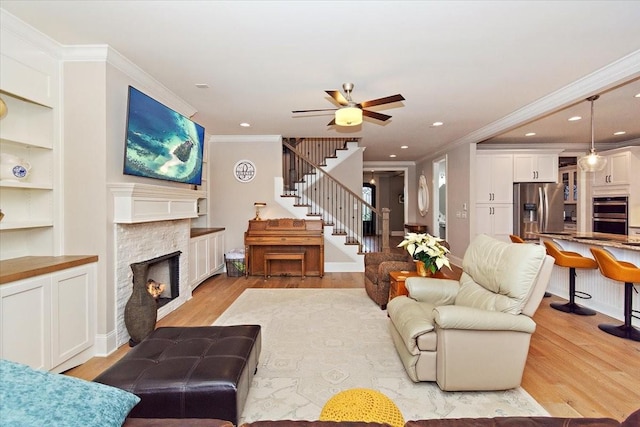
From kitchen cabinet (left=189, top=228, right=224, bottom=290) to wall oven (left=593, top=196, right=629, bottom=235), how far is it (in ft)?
25.1

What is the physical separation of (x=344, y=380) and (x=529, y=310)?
4.59ft

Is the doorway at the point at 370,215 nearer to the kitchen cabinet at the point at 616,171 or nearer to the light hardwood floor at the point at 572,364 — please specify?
the kitchen cabinet at the point at 616,171

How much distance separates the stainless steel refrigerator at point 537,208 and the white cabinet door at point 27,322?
7232 millimetres

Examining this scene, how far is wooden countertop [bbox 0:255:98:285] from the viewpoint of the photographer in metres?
2.02

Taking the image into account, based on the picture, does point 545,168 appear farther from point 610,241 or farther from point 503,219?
point 610,241

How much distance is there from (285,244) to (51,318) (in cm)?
357

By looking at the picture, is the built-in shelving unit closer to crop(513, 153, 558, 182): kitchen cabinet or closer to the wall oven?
crop(513, 153, 558, 182): kitchen cabinet

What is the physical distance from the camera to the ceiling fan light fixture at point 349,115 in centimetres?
324

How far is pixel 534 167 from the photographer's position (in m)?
6.49

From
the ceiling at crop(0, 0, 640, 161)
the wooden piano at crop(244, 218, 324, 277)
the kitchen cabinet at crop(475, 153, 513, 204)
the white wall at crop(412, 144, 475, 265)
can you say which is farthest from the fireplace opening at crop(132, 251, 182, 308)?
the kitchen cabinet at crop(475, 153, 513, 204)

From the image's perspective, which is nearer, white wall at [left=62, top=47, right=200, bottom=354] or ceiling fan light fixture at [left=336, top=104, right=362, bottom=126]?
white wall at [left=62, top=47, right=200, bottom=354]

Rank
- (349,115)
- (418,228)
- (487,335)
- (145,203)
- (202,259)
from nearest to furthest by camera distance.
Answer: (487,335), (145,203), (349,115), (202,259), (418,228)

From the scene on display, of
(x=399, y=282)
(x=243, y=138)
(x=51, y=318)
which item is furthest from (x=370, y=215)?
(x=51, y=318)

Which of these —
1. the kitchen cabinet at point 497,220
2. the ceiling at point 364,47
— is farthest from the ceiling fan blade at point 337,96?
the kitchen cabinet at point 497,220
